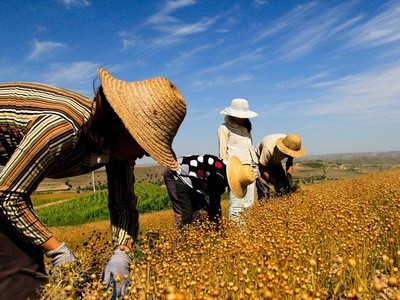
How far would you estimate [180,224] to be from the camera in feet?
16.5

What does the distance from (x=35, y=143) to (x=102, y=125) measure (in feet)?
1.24

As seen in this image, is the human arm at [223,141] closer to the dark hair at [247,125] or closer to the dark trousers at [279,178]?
the dark hair at [247,125]

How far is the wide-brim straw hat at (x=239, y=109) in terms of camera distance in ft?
20.2

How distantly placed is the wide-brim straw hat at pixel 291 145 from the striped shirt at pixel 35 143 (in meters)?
5.51

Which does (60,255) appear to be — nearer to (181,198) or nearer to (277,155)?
(181,198)

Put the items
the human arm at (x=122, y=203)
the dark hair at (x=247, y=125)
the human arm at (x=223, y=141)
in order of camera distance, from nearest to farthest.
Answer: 1. the human arm at (x=122, y=203)
2. the human arm at (x=223, y=141)
3. the dark hair at (x=247, y=125)

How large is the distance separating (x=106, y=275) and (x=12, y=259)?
53 centimetres

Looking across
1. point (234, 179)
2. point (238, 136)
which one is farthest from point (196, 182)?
point (238, 136)

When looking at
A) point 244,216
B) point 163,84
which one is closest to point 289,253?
point 163,84

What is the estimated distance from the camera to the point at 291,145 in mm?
7398

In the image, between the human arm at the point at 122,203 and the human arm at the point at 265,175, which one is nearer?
the human arm at the point at 122,203

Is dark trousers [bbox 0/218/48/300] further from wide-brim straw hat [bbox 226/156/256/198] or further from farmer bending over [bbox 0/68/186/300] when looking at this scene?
wide-brim straw hat [bbox 226/156/256/198]

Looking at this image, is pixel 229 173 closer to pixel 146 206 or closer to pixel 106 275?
pixel 106 275

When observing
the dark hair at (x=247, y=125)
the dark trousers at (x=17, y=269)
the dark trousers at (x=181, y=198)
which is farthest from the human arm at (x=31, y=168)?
the dark hair at (x=247, y=125)
